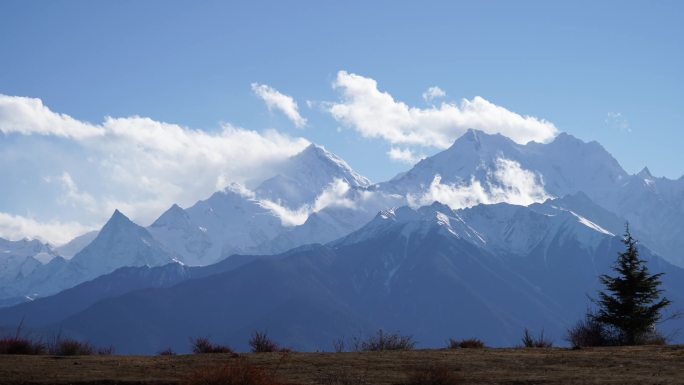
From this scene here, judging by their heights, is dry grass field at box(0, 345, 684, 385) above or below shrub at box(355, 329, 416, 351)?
below

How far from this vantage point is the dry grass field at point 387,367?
79.6 feet

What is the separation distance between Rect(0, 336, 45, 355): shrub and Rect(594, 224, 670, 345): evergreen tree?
82.1 feet

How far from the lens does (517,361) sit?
2881 centimetres

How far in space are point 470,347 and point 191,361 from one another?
12384mm

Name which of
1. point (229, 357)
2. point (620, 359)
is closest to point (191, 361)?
point (229, 357)

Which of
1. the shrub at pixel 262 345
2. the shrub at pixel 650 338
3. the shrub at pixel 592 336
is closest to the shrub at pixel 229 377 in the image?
the shrub at pixel 262 345

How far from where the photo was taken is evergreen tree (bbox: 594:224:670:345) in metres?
41.2

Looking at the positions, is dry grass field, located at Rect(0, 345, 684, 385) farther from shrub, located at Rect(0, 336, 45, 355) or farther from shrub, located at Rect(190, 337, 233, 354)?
shrub, located at Rect(0, 336, 45, 355)

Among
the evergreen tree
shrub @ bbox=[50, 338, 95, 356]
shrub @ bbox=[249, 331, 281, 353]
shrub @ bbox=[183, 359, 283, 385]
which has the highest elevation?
the evergreen tree

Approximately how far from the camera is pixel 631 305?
42.3 metres

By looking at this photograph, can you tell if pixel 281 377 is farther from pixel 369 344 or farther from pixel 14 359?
pixel 369 344

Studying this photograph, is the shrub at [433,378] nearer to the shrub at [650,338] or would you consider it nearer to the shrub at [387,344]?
the shrub at [387,344]

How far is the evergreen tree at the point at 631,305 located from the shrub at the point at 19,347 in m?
25.0

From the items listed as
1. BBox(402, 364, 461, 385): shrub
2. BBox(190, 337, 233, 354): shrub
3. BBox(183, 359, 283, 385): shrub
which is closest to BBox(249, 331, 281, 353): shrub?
BBox(190, 337, 233, 354): shrub
